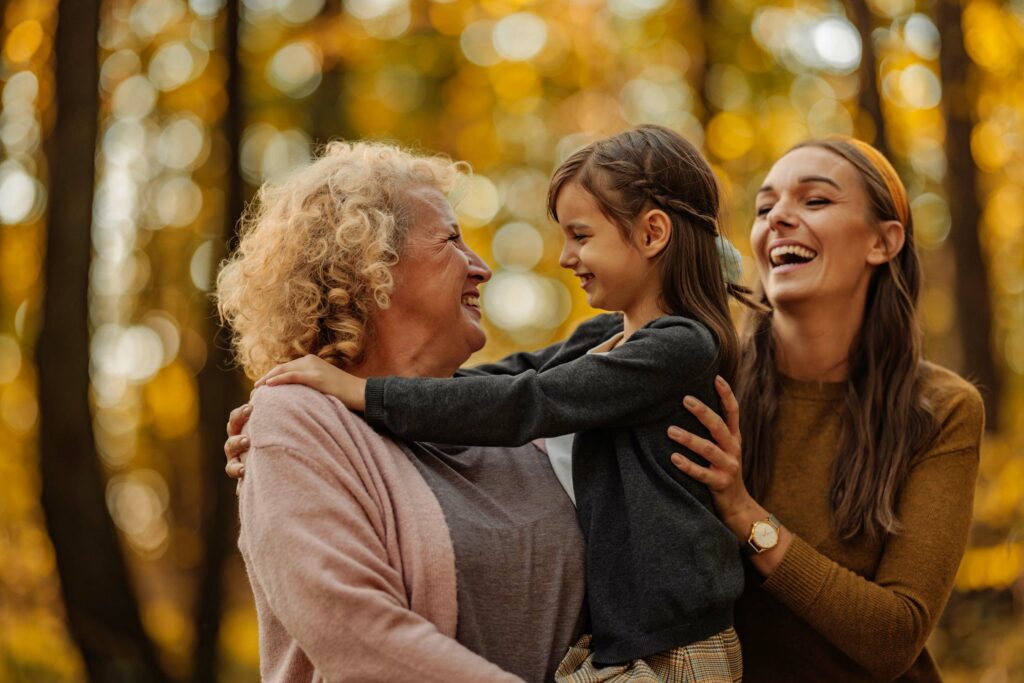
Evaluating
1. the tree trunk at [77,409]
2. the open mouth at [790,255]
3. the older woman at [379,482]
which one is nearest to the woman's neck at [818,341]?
the open mouth at [790,255]

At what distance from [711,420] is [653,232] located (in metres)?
0.50

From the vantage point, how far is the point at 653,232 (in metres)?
2.72

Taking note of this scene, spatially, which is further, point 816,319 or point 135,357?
point 135,357

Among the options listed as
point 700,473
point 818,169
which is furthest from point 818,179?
point 700,473

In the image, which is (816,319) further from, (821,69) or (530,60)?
(530,60)

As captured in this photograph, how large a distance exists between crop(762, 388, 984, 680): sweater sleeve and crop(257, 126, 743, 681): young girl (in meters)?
0.25

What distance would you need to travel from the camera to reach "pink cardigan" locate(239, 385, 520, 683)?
6.84 feet

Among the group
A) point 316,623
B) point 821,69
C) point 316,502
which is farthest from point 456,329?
point 821,69

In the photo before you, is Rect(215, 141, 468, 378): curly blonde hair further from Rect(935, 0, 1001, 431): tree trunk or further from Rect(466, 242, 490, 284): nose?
Rect(935, 0, 1001, 431): tree trunk

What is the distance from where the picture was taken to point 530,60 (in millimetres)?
11547

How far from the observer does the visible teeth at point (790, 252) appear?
3152 mm

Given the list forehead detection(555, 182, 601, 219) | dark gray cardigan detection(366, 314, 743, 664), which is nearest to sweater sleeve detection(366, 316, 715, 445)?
dark gray cardigan detection(366, 314, 743, 664)

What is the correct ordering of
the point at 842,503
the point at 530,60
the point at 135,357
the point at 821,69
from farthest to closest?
1. the point at 135,357
2. the point at 530,60
3. the point at 821,69
4. the point at 842,503

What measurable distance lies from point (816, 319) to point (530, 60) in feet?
29.2
